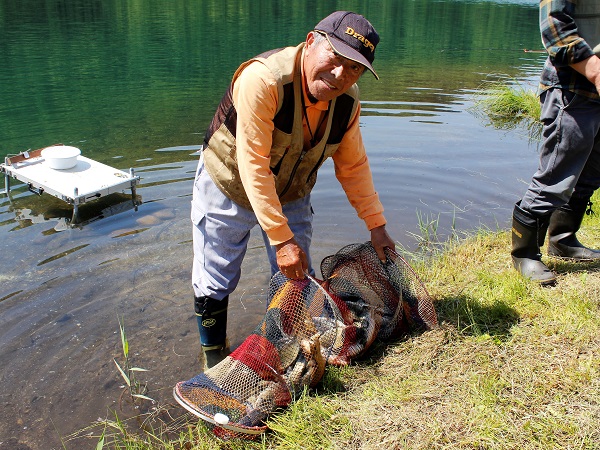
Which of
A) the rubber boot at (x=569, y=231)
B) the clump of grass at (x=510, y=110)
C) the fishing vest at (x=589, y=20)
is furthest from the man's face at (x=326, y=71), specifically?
the clump of grass at (x=510, y=110)

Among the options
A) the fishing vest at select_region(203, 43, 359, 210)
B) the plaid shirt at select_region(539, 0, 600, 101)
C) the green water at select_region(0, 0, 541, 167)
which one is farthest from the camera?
the green water at select_region(0, 0, 541, 167)

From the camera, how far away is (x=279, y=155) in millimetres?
3213

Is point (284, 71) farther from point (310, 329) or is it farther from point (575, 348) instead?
point (575, 348)

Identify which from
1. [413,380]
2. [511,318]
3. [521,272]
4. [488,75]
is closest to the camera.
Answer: [413,380]

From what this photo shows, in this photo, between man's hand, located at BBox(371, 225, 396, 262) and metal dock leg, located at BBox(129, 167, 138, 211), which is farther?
metal dock leg, located at BBox(129, 167, 138, 211)

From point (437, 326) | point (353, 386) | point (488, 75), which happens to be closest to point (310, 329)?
point (353, 386)

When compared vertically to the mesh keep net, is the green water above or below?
below

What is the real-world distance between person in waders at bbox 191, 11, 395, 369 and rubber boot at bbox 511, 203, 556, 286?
3.54ft

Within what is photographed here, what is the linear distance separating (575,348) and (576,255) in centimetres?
135

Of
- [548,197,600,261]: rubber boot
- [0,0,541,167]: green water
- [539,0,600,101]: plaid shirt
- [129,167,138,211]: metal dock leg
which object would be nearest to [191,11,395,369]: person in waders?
[539,0,600,101]: plaid shirt

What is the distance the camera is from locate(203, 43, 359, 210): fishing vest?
300cm

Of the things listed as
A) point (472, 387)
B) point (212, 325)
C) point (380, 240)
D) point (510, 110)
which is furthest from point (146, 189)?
point (510, 110)

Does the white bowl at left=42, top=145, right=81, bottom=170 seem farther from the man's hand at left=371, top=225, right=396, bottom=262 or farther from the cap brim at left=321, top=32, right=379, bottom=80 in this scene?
the cap brim at left=321, top=32, right=379, bottom=80

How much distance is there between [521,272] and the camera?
417cm
